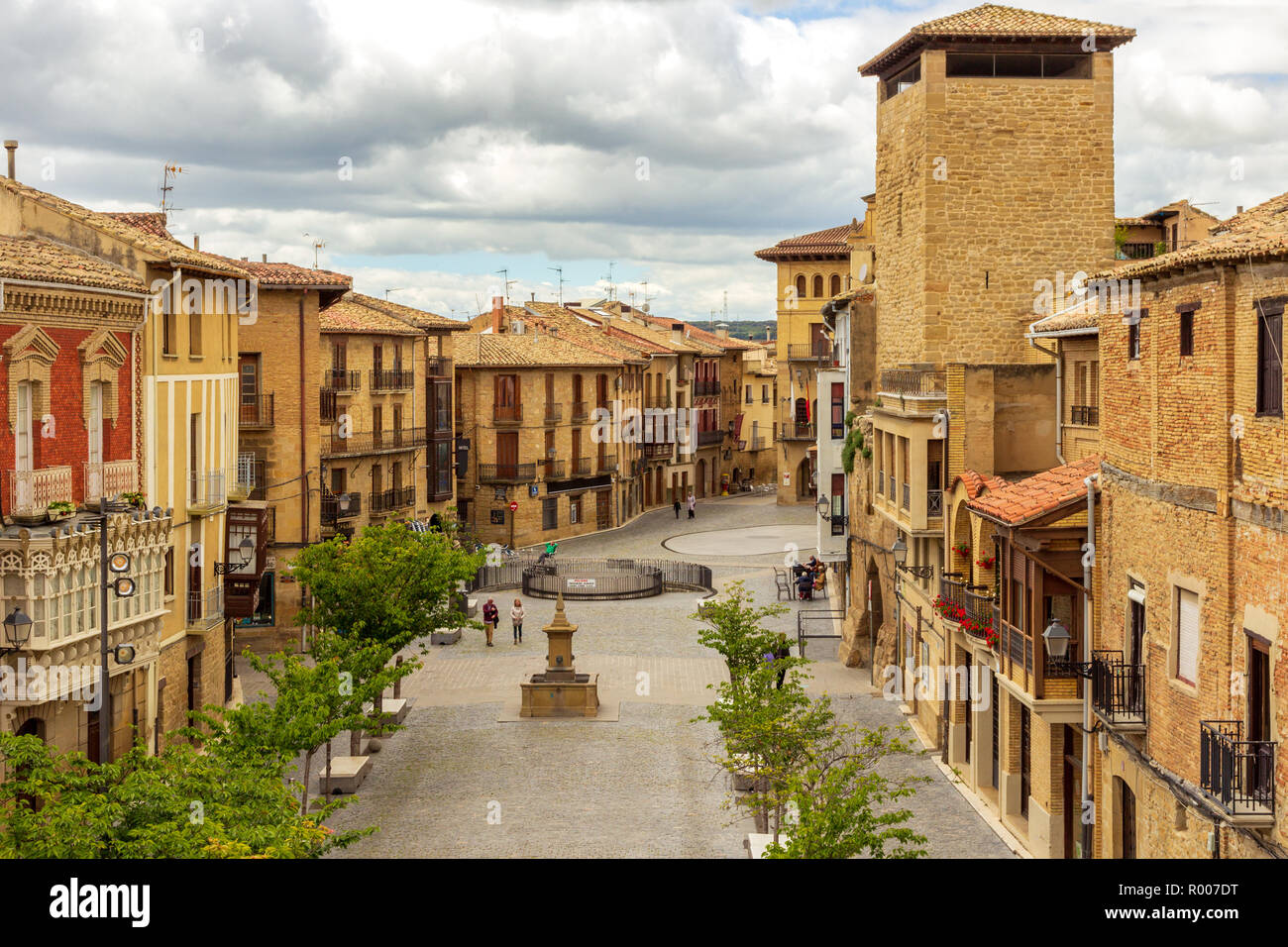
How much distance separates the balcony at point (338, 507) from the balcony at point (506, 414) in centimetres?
1798

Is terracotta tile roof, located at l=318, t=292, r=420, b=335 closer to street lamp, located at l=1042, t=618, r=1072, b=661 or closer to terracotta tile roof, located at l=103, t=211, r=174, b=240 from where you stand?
terracotta tile roof, located at l=103, t=211, r=174, b=240

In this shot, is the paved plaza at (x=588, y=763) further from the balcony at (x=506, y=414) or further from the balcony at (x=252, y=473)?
the balcony at (x=506, y=414)

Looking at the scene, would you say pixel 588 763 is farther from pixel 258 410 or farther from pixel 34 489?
pixel 258 410

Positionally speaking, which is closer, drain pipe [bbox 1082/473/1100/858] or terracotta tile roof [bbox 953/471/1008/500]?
drain pipe [bbox 1082/473/1100/858]

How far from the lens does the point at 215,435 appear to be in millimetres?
34469

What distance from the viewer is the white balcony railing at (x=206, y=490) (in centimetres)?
3244

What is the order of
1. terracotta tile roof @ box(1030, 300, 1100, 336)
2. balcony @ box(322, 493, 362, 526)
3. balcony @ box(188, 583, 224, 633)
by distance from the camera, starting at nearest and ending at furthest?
terracotta tile roof @ box(1030, 300, 1100, 336) → balcony @ box(188, 583, 224, 633) → balcony @ box(322, 493, 362, 526)

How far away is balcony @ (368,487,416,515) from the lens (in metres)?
56.8

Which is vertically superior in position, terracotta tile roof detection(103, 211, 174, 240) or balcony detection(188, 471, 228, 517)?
terracotta tile roof detection(103, 211, 174, 240)

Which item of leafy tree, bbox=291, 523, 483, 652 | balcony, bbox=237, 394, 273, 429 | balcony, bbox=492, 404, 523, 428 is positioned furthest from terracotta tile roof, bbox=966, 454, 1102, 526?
balcony, bbox=492, 404, 523, 428

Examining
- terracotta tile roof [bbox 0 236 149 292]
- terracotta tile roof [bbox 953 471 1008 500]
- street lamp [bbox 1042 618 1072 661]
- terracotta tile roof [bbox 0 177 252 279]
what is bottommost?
street lamp [bbox 1042 618 1072 661]

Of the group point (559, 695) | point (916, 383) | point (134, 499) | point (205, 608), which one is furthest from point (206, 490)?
point (916, 383)

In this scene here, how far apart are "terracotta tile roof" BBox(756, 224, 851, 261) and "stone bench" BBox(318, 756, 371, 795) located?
6169 centimetres

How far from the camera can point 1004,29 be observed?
3572 cm
